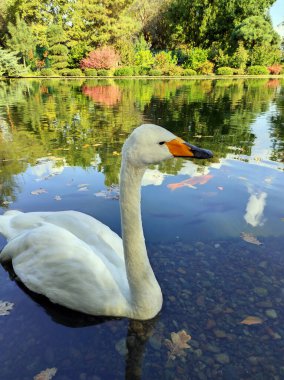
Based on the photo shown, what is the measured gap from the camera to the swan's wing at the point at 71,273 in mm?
2934

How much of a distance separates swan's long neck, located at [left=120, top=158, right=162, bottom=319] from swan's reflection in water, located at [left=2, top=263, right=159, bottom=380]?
0.39ft

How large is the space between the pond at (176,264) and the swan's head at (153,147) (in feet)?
5.14

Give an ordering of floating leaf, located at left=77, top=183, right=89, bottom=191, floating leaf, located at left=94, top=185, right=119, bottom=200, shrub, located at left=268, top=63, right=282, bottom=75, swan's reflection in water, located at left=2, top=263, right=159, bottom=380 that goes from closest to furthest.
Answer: swan's reflection in water, located at left=2, top=263, right=159, bottom=380, floating leaf, located at left=94, top=185, right=119, bottom=200, floating leaf, located at left=77, top=183, right=89, bottom=191, shrub, located at left=268, top=63, right=282, bottom=75

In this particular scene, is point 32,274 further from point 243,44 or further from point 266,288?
point 243,44

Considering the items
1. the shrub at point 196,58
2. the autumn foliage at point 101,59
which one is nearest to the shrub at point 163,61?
the shrub at point 196,58

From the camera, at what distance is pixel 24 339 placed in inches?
115

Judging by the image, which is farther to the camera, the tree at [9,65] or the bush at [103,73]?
the bush at [103,73]

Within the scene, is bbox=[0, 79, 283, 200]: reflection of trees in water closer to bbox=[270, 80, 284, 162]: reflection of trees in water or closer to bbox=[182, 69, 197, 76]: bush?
bbox=[270, 80, 284, 162]: reflection of trees in water

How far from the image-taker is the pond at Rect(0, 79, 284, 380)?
2.73 metres

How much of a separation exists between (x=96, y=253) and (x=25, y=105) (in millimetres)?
16201

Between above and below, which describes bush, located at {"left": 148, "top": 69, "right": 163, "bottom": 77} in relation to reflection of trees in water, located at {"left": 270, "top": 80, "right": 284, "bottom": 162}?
above

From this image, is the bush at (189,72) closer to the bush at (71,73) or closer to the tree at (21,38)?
the bush at (71,73)

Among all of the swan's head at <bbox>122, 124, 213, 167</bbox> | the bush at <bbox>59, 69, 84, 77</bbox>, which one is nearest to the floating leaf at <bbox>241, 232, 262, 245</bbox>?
the swan's head at <bbox>122, 124, 213, 167</bbox>

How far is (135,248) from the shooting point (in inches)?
110
